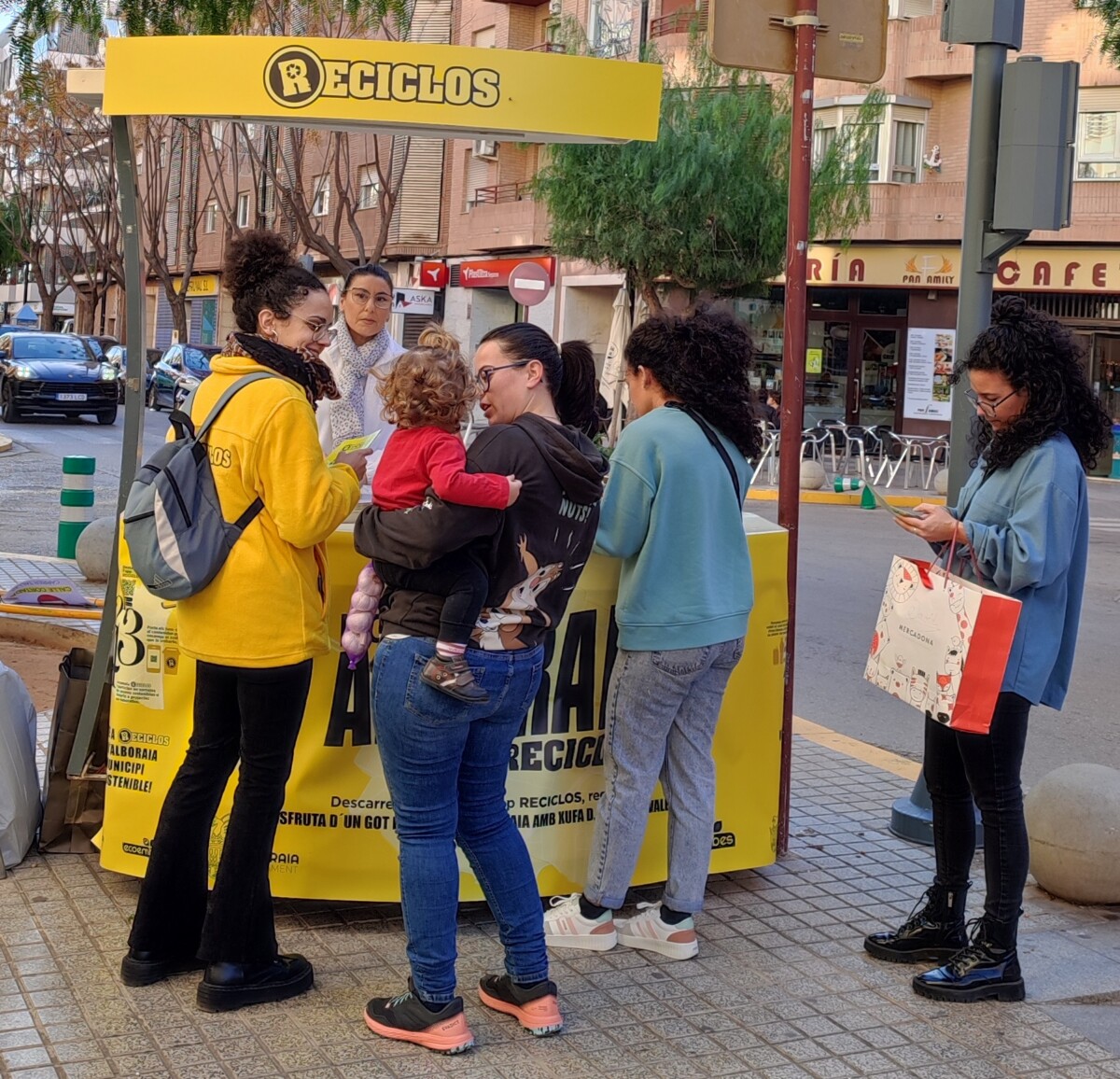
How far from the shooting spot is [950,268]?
29594 mm

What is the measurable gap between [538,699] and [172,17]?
16.9 feet

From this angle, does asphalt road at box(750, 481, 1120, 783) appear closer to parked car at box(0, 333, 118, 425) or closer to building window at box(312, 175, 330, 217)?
parked car at box(0, 333, 118, 425)

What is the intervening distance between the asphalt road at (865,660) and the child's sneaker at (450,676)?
439 cm

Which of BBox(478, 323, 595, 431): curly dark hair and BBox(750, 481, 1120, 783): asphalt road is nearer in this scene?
BBox(478, 323, 595, 431): curly dark hair

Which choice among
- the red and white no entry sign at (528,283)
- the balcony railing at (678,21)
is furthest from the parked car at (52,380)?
the red and white no entry sign at (528,283)

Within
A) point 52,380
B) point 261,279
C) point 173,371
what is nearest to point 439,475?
point 261,279

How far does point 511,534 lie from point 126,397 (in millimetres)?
1915

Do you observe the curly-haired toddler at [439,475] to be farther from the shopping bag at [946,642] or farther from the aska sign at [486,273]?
the aska sign at [486,273]

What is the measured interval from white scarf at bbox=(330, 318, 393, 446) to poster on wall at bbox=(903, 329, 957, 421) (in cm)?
2597

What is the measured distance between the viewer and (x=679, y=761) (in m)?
4.39

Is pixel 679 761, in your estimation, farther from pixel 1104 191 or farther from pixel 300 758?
pixel 1104 191

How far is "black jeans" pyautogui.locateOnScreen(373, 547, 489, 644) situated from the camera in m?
3.48

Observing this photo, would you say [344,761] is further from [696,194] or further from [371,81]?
[696,194]

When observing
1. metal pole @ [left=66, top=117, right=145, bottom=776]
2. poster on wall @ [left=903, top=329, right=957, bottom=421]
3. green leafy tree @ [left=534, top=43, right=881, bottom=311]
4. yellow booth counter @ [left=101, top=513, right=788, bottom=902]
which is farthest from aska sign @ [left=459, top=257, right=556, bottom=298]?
yellow booth counter @ [left=101, top=513, right=788, bottom=902]
